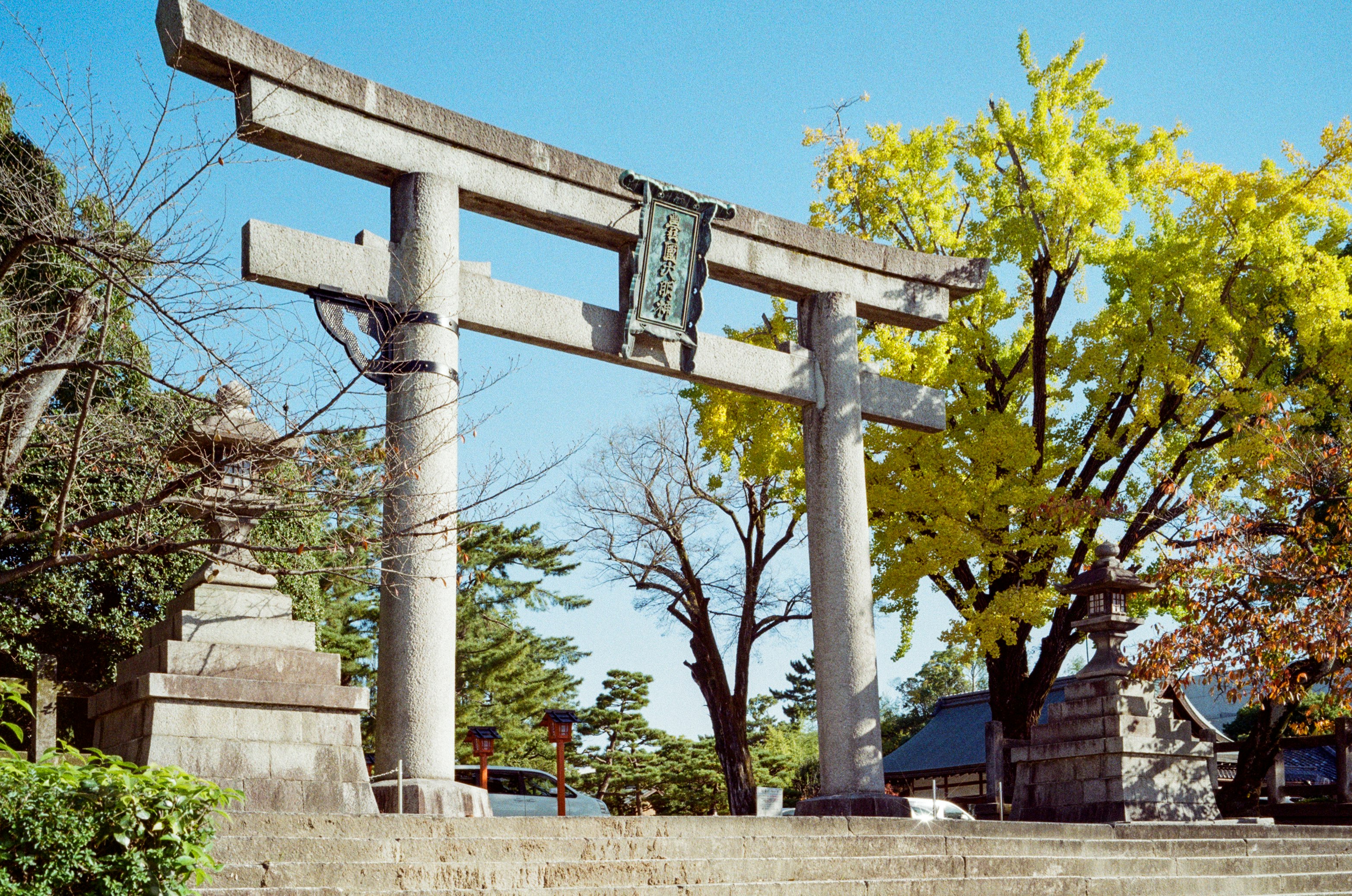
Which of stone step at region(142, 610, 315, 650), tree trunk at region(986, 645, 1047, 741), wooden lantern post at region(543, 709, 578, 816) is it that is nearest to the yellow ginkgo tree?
tree trunk at region(986, 645, 1047, 741)

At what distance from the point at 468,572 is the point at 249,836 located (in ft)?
10.2

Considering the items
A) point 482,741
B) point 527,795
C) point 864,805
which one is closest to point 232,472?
point 864,805

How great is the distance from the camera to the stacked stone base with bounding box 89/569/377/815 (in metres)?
6.84

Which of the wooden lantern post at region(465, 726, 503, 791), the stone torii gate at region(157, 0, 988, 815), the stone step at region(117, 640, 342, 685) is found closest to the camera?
the stone step at region(117, 640, 342, 685)

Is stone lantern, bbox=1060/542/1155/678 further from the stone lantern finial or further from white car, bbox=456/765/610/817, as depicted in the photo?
the stone lantern finial

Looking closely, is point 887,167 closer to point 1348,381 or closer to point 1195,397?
point 1195,397

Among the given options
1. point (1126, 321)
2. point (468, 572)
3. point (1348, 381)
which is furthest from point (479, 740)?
point (1348, 381)

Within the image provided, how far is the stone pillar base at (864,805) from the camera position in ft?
31.5

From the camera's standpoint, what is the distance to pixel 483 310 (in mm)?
9086

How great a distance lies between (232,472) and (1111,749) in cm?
767

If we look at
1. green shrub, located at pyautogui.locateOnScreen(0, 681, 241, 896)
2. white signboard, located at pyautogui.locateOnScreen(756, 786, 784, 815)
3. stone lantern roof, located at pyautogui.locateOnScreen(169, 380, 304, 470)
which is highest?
stone lantern roof, located at pyautogui.locateOnScreen(169, 380, 304, 470)

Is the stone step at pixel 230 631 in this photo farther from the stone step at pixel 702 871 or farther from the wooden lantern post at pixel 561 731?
the wooden lantern post at pixel 561 731

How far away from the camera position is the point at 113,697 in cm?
720

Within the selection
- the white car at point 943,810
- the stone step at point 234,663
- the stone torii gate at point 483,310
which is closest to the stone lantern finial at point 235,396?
the stone torii gate at point 483,310
